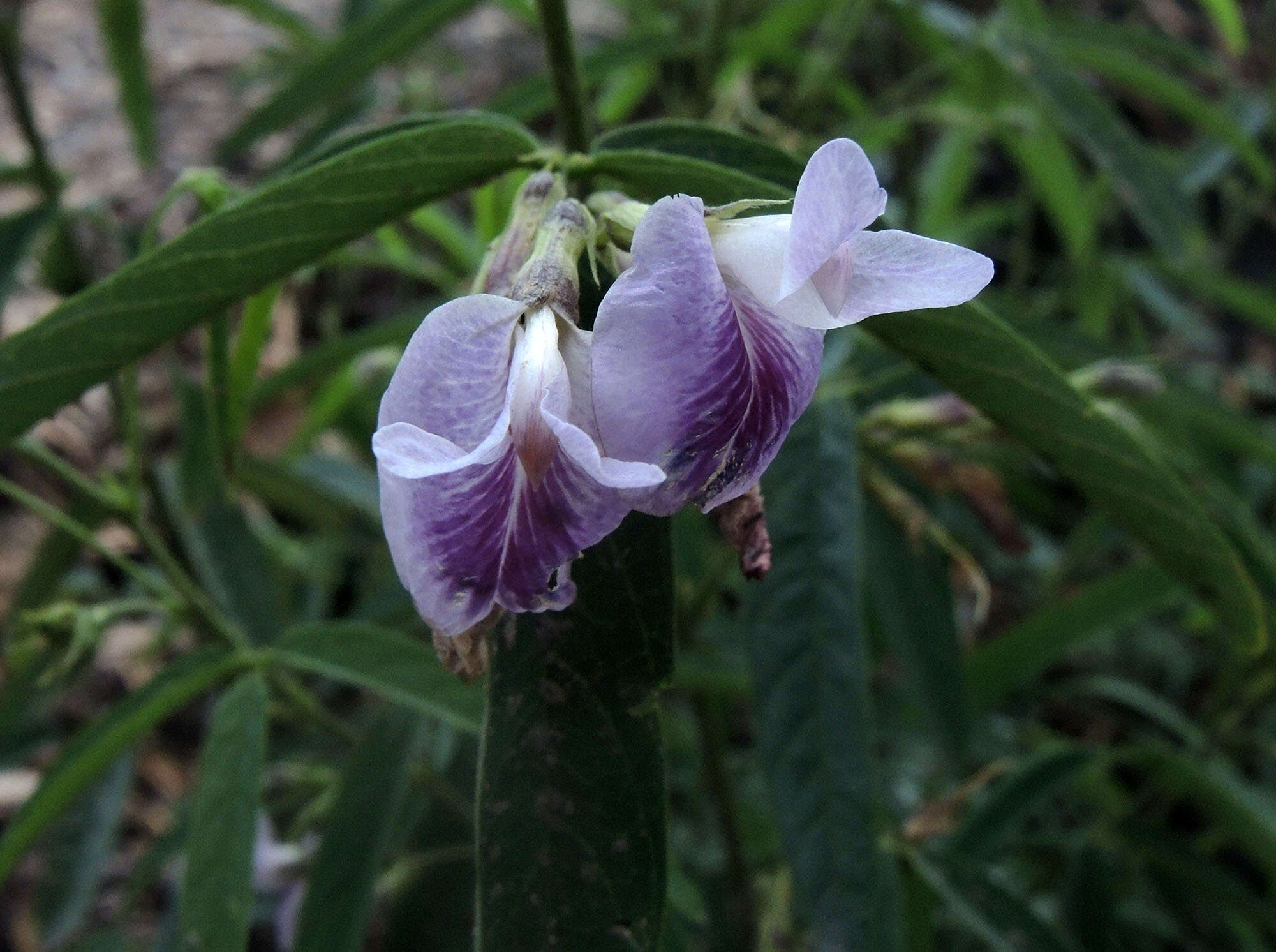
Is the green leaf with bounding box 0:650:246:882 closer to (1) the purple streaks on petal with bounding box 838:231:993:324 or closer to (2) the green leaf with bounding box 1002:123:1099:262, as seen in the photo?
(1) the purple streaks on petal with bounding box 838:231:993:324

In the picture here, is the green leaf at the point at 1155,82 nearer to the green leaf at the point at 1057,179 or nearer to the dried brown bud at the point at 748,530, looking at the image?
the green leaf at the point at 1057,179

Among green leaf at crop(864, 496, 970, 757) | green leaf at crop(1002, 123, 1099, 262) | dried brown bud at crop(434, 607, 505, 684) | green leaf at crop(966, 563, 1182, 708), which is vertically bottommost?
green leaf at crop(966, 563, 1182, 708)

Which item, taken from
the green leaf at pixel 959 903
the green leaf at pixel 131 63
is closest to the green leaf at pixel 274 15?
the green leaf at pixel 131 63

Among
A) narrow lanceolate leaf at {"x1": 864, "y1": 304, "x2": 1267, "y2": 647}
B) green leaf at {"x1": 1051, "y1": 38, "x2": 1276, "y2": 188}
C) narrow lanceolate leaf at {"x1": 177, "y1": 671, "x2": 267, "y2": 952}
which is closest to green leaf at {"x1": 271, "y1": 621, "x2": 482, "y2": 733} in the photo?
narrow lanceolate leaf at {"x1": 177, "y1": 671, "x2": 267, "y2": 952}

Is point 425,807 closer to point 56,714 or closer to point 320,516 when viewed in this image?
point 320,516

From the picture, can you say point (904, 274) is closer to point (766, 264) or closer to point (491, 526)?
point (766, 264)

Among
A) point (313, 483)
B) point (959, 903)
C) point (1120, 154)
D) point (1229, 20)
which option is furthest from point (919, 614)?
point (1229, 20)

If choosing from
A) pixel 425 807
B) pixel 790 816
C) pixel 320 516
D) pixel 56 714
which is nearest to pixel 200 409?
pixel 320 516
